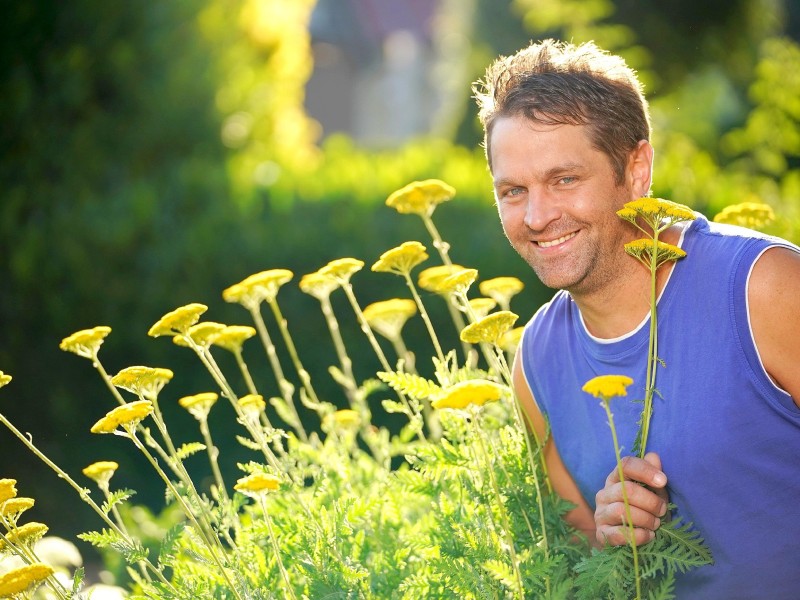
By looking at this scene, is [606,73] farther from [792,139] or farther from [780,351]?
[792,139]

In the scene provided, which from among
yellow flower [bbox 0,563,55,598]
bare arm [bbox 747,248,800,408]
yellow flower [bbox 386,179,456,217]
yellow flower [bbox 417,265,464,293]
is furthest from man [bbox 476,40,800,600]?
yellow flower [bbox 0,563,55,598]

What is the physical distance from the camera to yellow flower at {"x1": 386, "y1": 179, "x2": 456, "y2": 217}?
2555 millimetres

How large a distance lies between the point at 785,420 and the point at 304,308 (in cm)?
343

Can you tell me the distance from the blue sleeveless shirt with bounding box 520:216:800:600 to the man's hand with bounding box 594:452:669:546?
145mm

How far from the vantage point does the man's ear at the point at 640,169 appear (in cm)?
230

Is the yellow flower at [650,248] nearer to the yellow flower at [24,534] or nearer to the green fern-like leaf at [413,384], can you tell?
the green fern-like leaf at [413,384]

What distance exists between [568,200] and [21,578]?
137 centimetres

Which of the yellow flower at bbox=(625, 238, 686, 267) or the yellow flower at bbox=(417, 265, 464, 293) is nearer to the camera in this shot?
the yellow flower at bbox=(625, 238, 686, 267)

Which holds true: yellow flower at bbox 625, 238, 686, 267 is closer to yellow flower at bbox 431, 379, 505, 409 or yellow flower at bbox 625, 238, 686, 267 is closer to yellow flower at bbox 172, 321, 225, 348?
yellow flower at bbox 431, 379, 505, 409

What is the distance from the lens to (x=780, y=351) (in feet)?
6.52

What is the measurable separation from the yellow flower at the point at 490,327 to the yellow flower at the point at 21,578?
0.90 meters

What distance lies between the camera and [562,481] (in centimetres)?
247

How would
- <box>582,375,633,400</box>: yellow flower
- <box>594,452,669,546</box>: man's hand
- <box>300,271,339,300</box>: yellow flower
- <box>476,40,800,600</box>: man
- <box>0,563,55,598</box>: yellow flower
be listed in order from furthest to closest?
<box>300,271,339,300</box>: yellow flower → <box>476,40,800,600</box>: man → <box>594,452,669,546</box>: man's hand → <box>0,563,55,598</box>: yellow flower → <box>582,375,633,400</box>: yellow flower

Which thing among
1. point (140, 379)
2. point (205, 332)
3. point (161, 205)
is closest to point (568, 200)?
point (205, 332)
